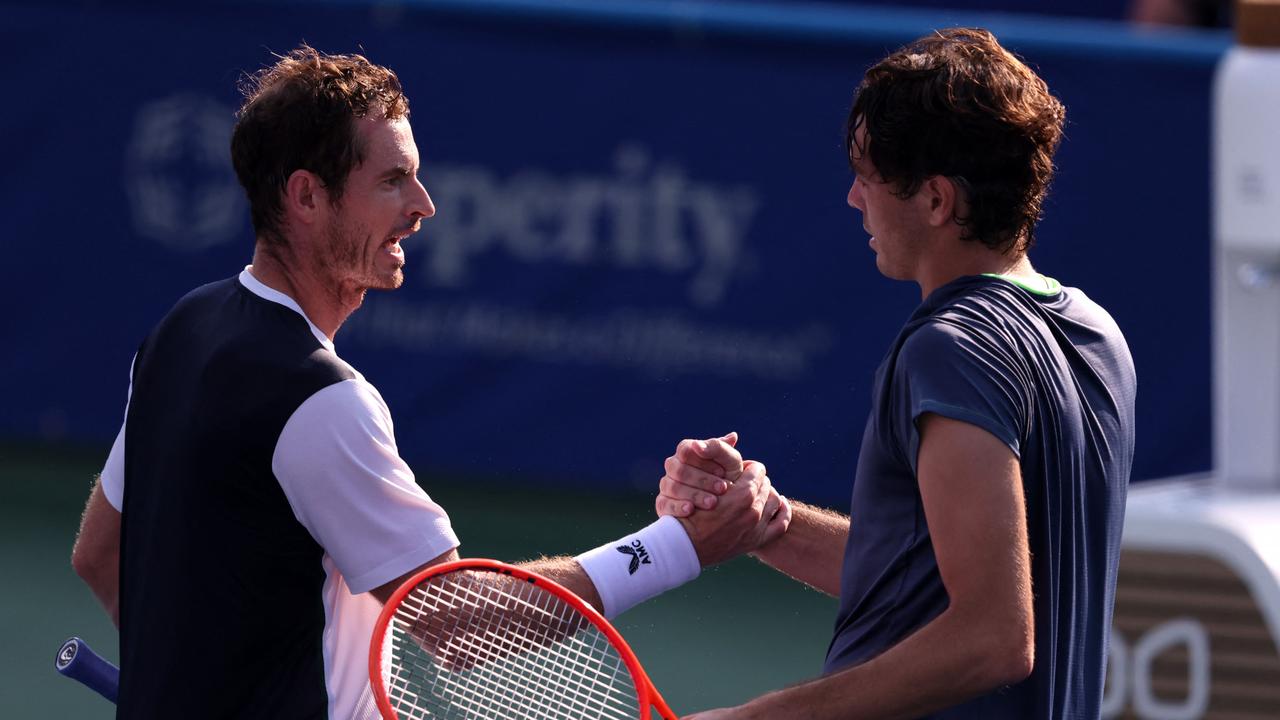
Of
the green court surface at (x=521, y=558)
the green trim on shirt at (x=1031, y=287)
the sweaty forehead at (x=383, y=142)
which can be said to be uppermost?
the sweaty forehead at (x=383, y=142)

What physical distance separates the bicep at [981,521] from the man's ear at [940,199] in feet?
1.10

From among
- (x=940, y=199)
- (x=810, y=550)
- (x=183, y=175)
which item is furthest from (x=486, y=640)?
(x=183, y=175)

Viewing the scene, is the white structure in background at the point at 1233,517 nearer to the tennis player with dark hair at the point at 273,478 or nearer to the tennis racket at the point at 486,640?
the tennis racket at the point at 486,640

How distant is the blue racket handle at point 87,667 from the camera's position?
9.00 feet

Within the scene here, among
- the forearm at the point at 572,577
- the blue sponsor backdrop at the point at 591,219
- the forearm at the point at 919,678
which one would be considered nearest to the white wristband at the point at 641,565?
the forearm at the point at 572,577

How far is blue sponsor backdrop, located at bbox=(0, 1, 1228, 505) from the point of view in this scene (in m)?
6.74

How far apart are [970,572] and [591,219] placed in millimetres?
4825

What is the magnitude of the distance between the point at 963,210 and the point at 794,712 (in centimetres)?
68

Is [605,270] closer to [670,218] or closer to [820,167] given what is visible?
[670,218]

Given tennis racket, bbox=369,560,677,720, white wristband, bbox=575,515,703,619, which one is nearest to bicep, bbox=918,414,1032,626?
tennis racket, bbox=369,560,677,720

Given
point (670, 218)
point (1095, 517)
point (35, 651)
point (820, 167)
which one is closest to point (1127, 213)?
point (820, 167)

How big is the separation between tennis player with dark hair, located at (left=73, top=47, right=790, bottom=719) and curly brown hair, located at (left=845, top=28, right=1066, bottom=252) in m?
0.78

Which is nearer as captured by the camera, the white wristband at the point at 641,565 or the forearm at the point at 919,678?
the forearm at the point at 919,678

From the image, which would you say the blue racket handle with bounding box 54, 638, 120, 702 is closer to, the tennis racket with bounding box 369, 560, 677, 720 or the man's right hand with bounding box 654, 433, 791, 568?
the tennis racket with bounding box 369, 560, 677, 720
